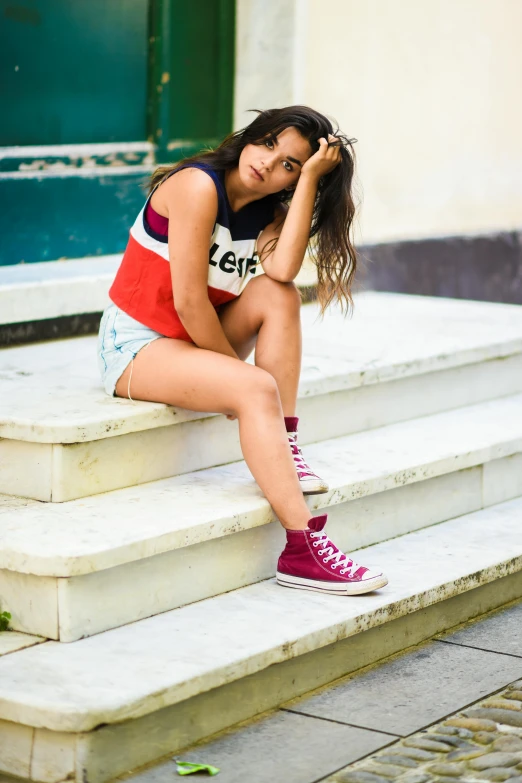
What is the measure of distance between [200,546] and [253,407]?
15.0 inches

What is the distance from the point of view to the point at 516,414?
14.6ft

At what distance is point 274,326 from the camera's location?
11.3 feet

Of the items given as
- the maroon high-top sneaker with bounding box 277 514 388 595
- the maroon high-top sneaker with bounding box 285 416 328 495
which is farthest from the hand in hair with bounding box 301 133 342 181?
the maroon high-top sneaker with bounding box 277 514 388 595

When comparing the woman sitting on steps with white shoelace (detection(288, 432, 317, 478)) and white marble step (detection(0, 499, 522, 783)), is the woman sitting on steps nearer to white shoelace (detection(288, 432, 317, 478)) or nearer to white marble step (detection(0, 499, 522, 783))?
white shoelace (detection(288, 432, 317, 478))

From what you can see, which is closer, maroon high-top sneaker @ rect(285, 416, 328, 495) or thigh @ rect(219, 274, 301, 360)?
maroon high-top sneaker @ rect(285, 416, 328, 495)

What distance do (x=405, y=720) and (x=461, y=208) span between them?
3890 millimetres

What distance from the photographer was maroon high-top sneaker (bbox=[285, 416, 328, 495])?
3355 millimetres

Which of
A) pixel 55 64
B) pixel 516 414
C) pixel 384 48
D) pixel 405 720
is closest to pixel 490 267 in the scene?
pixel 384 48

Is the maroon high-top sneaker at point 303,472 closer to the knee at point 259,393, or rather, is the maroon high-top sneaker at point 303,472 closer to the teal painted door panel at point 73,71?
the knee at point 259,393

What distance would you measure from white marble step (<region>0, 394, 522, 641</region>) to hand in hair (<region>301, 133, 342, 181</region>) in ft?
2.84

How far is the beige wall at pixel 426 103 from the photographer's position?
546cm

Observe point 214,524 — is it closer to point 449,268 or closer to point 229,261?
point 229,261

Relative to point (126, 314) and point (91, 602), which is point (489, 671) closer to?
point (91, 602)

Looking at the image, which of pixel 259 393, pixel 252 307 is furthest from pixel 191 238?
pixel 259 393
